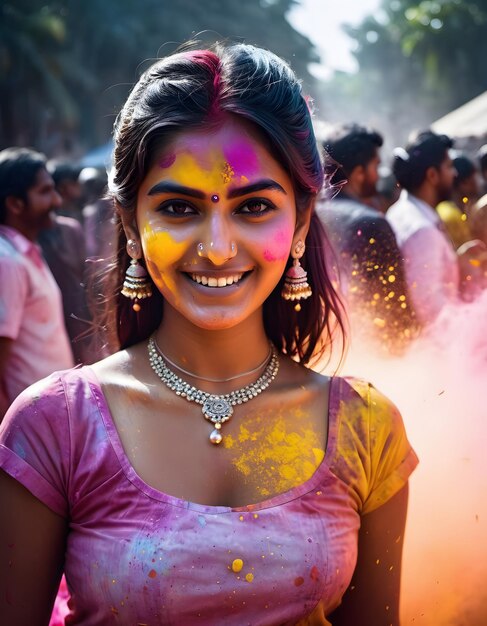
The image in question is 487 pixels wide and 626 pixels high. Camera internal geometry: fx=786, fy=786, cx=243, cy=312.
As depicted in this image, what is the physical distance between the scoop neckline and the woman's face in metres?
0.25

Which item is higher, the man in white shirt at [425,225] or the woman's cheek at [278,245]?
the woman's cheek at [278,245]

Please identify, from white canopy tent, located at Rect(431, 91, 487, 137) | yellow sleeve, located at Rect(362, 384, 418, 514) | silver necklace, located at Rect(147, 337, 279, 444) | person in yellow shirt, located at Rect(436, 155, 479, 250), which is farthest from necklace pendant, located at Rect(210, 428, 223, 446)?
white canopy tent, located at Rect(431, 91, 487, 137)

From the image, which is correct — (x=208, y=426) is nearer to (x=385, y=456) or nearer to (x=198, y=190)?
(x=385, y=456)

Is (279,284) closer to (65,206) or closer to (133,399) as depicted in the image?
(133,399)

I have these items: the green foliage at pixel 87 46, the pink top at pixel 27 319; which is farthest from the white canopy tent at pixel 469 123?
the green foliage at pixel 87 46

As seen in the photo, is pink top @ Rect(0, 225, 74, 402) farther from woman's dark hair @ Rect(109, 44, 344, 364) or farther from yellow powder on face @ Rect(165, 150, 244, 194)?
yellow powder on face @ Rect(165, 150, 244, 194)

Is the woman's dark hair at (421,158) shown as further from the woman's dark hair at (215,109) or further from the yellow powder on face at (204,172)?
the yellow powder on face at (204,172)

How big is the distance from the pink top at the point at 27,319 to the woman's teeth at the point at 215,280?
1.94 meters

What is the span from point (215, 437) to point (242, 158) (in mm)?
595

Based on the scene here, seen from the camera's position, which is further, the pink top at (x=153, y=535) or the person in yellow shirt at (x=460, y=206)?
the person in yellow shirt at (x=460, y=206)

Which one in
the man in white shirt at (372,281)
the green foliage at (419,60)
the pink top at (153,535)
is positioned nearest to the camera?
the pink top at (153,535)

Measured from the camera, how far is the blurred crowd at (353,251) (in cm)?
241

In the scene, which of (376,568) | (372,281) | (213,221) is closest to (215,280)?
(213,221)

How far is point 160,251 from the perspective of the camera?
1647 millimetres
